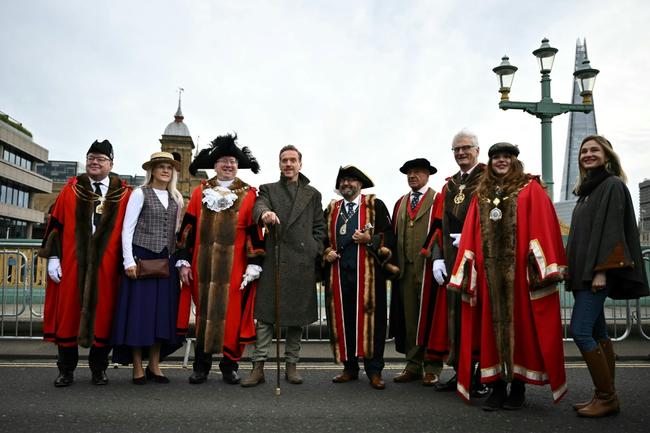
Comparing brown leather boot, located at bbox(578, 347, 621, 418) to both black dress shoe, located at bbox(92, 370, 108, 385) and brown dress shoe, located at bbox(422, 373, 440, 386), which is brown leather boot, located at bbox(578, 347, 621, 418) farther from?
black dress shoe, located at bbox(92, 370, 108, 385)

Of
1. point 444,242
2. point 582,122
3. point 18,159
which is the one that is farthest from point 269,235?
point 18,159

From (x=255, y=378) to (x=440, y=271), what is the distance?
1981 millimetres

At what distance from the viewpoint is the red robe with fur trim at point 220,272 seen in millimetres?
5039

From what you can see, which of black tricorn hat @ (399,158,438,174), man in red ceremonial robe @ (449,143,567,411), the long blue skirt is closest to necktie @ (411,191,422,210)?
black tricorn hat @ (399,158,438,174)

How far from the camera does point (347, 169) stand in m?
5.36

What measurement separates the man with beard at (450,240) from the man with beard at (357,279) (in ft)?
1.64

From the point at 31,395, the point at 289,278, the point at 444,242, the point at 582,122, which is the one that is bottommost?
the point at 31,395

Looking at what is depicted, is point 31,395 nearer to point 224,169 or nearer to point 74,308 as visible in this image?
point 74,308

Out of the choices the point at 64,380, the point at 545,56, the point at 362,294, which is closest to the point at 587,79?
the point at 545,56

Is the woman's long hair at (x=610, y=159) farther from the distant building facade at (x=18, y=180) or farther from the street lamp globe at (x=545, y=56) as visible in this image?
the distant building facade at (x=18, y=180)

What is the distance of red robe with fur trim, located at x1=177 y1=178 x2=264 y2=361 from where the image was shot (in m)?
5.04

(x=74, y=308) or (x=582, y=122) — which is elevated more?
(x=582, y=122)

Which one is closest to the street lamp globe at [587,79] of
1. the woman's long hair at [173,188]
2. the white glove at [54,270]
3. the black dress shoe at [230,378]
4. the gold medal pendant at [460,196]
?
the gold medal pendant at [460,196]

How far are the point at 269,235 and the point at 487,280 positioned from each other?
2.11 m
